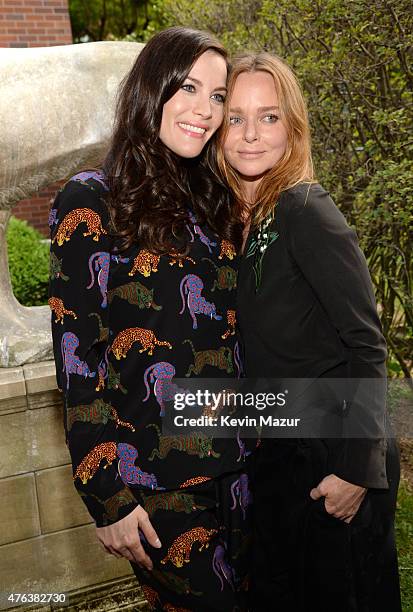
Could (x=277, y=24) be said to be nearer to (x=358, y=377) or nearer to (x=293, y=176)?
(x=293, y=176)

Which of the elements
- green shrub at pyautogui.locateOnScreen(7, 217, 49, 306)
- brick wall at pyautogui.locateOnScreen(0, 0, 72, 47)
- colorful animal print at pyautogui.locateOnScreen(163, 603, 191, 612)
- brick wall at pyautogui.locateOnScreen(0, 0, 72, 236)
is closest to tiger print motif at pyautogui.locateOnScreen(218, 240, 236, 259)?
colorful animal print at pyautogui.locateOnScreen(163, 603, 191, 612)

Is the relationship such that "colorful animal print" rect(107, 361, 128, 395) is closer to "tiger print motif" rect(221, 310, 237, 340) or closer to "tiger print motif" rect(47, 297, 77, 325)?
"tiger print motif" rect(47, 297, 77, 325)

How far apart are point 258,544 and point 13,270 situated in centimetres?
451

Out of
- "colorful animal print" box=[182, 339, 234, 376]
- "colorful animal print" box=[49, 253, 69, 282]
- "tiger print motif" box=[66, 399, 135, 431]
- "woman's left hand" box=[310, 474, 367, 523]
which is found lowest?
"woman's left hand" box=[310, 474, 367, 523]

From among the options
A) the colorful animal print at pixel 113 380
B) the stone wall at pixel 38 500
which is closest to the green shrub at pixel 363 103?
the stone wall at pixel 38 500

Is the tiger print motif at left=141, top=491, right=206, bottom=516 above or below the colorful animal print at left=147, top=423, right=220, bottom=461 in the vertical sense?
below

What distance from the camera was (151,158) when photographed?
169 cm

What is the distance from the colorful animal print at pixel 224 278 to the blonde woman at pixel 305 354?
0.03 m

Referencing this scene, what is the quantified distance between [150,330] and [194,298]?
137mm

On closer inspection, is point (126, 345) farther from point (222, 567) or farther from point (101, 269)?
point (222, 567)

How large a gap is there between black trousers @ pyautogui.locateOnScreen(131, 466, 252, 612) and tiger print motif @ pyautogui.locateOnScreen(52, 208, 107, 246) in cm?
66

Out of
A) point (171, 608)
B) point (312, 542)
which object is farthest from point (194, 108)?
point (171, 608)

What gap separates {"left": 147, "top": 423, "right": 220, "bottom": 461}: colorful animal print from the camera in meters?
1.64

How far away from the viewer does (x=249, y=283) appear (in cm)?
174
